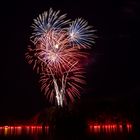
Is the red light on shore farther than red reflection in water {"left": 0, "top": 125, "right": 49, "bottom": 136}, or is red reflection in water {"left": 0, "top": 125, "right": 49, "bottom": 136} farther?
red reflection in water {"left": 0, "top": 125, "right": 49, "bottom": 136}

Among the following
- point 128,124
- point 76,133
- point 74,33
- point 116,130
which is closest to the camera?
point 76,133

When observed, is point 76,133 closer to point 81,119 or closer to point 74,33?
point 81,119

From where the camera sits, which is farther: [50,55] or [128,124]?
[128,124]

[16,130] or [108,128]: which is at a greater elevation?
[108,128]

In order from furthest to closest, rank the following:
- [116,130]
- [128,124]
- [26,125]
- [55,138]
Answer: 1. [26,125]
2. [116,130]
3. [128,124]
4. [55,138]

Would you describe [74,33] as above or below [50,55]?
above

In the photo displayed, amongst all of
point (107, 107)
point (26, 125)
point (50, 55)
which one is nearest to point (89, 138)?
point (50, 55)

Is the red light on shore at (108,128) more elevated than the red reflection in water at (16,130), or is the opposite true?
the red light on shore at (108,128)

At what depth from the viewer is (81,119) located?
1035 inches

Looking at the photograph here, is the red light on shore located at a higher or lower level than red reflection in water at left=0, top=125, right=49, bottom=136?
higher

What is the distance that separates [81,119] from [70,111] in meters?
1.76

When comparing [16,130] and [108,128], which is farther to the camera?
[16,130]

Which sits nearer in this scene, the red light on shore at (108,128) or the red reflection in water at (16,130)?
the red light on shore at (108,128)

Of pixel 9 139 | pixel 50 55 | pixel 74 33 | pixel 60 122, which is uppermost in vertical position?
pixel 74 33
